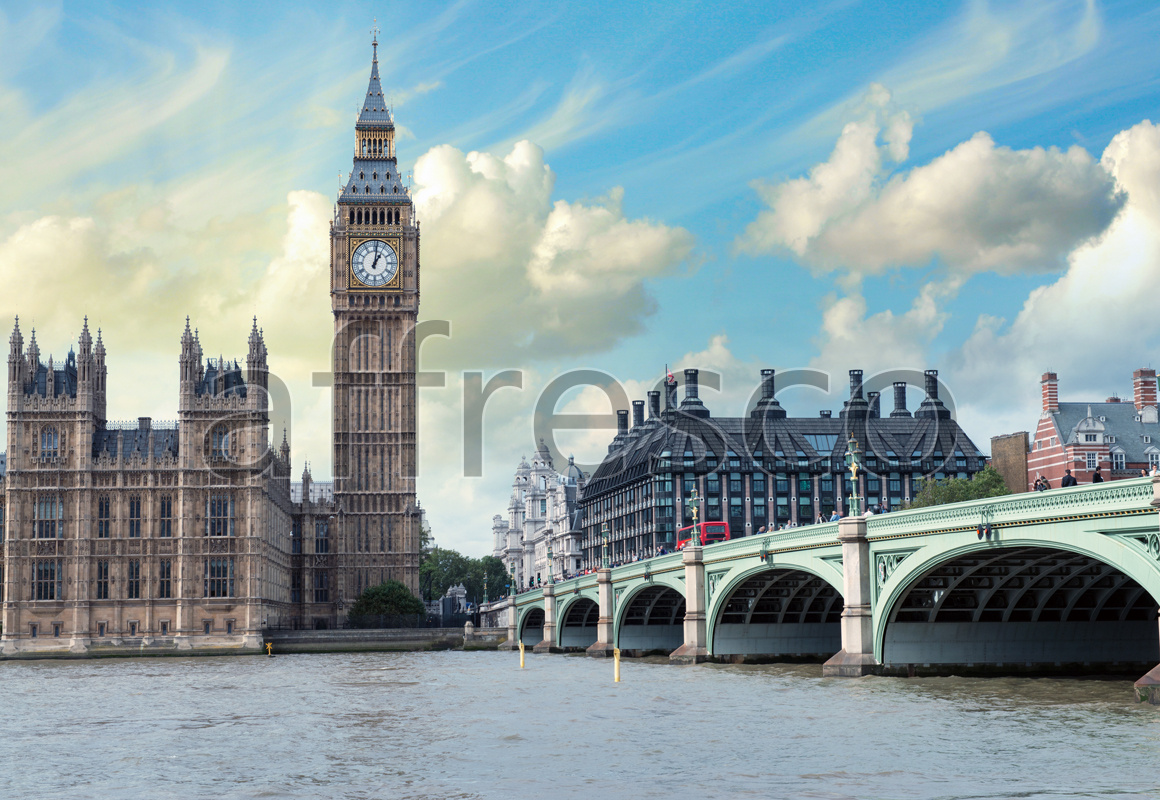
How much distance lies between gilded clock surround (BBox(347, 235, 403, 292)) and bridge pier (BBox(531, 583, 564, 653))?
161 ft

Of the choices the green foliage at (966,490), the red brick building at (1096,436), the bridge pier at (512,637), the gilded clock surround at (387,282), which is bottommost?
the bridge pier at (512,637)

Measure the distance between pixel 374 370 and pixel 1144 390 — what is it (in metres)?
77.7

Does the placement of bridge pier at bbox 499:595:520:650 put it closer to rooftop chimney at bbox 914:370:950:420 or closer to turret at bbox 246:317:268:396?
turret at bbox 246:317:268:396

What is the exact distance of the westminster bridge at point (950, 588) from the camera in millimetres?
40719

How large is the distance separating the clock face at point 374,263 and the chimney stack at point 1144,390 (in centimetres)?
7716

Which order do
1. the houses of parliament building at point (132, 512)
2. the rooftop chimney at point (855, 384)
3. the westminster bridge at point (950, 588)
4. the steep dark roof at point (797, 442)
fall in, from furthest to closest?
the rooftop chimney at point (855, 384) → the steep dark roof at point (797, 442) → the houses of parliament building at point (132, 512) → the westminster bridge at point (950, 588)

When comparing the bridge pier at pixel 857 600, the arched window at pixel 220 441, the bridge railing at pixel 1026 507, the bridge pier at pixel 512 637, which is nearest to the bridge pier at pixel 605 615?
the bridge pier at pixel 512 637

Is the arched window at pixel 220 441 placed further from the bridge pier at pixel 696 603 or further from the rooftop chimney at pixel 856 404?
the rooftop chimney at pixel 856 404

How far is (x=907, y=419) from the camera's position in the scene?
172875 millimetres

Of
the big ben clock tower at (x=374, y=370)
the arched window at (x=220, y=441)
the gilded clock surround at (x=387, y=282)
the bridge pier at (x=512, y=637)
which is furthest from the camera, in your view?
the gilded clock surround at (x=387, y=282)

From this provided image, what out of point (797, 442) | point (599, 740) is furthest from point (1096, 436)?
point (599, 740)

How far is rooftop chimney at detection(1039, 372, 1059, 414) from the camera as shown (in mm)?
118688

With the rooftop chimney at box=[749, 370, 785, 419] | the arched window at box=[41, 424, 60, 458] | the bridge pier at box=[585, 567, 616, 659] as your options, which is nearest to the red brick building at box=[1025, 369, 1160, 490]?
the bridge pier at box=[585, 567, 616, 659]

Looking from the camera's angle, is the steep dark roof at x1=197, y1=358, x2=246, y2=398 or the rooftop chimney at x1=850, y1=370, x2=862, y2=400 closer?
the steep dark roof at x1=197, y1=358, x2=246, y2=398
